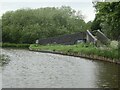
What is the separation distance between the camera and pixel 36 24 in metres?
82.2

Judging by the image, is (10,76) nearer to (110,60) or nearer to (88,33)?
(110,60)

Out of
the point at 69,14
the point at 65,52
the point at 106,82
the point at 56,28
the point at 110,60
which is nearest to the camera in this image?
the point at 106,82

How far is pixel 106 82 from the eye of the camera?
18.5 meters

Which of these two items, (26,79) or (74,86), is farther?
(26,79)

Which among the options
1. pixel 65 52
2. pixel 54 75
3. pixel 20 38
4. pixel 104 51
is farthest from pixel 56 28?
pixel 54 75

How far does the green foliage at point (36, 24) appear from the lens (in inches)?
3157

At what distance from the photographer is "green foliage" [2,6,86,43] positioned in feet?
263

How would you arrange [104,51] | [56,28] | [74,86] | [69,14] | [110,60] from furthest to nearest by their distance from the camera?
[69,14], [56,28], [104,51], [110,60], [74,86]

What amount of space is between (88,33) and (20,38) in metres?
26.5

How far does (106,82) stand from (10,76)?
17.1 feet

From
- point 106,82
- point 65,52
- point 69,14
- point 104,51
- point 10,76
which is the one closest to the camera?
point 106,82

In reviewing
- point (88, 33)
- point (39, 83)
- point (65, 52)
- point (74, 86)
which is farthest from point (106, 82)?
point (88, 33)

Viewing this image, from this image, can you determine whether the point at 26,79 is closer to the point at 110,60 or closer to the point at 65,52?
the point at 110,60

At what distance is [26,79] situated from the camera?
18938 millimetres
